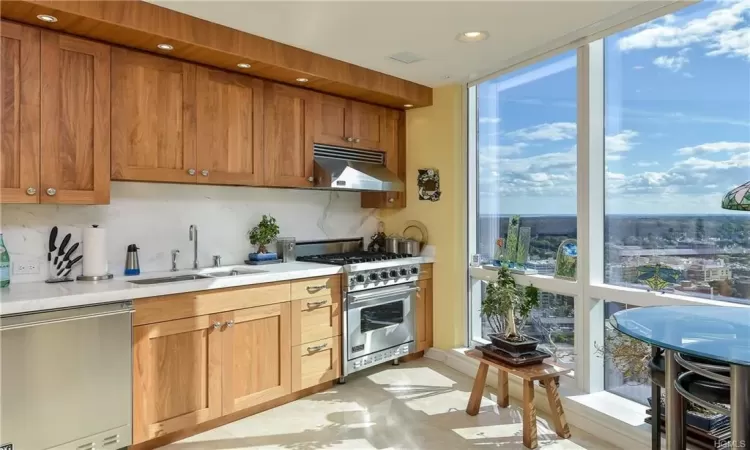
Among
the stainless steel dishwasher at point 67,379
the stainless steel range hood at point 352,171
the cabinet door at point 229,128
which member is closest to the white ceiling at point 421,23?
the cabinet door at point 229,128

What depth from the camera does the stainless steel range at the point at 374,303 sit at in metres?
3.42

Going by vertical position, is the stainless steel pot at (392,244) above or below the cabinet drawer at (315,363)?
above

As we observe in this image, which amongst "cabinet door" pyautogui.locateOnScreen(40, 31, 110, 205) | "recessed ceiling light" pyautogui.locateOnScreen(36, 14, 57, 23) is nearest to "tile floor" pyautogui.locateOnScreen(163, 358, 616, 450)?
"cabinet door" pyautogui.locateOnScreen(40, 31, 110, 205)

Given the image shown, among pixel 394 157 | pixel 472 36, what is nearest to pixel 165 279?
pixel 394 157

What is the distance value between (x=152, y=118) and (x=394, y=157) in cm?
214

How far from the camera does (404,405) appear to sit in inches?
121

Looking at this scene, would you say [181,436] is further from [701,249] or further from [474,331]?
[701,249]

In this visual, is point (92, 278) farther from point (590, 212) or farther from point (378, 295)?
point (590, 212)

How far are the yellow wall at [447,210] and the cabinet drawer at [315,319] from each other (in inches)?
42.7

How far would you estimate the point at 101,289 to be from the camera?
2314mm

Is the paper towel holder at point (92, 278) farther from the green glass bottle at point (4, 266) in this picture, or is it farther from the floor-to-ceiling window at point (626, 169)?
the floor-to-ceiling window at point (626, 169)

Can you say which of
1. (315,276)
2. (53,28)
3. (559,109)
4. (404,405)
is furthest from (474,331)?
(53,28)

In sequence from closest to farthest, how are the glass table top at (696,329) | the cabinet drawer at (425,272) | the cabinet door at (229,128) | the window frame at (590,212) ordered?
the glass table top at (696,329), the window frame at (590,212), the cabinet door at (229,128), the cabinet drawer at (425,272)

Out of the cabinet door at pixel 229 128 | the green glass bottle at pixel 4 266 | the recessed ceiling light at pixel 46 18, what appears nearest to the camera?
the recessed ceiling light at pixel 46 18
